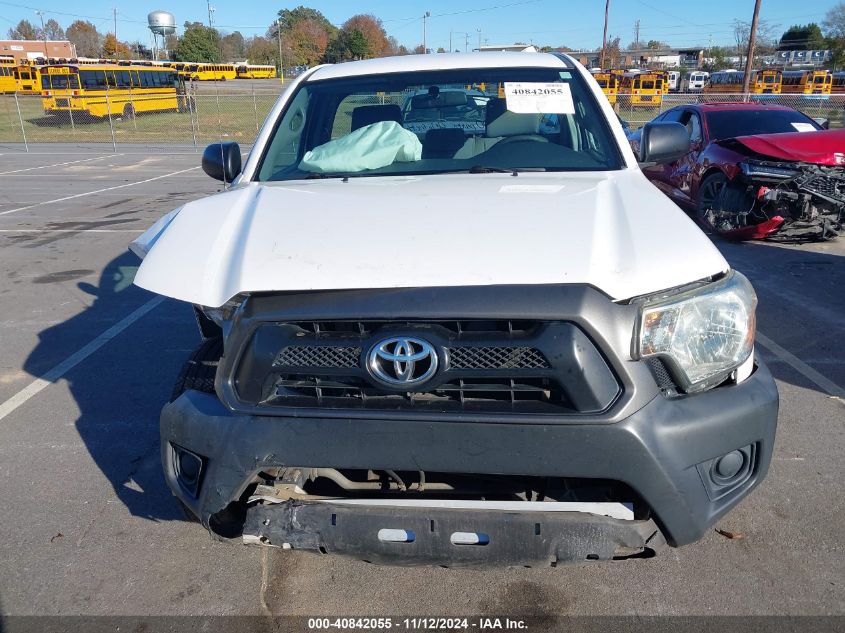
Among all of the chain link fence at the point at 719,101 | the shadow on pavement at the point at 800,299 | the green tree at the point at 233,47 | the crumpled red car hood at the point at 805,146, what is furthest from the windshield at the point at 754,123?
the green tree at the point at 233,47

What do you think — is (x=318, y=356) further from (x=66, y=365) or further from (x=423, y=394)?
(x=66, y=365)

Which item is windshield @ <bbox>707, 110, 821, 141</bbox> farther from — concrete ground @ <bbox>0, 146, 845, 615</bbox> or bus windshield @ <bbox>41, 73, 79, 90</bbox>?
bus windshield @ <bbox>41, 73, 79, 90</bbox>

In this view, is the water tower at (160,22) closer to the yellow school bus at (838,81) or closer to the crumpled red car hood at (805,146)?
the yellow school bus at (838,81)

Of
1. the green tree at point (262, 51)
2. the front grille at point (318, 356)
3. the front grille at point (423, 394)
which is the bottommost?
the front grille at point (423, 394)

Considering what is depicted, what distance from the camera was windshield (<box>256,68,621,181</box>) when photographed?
346cm

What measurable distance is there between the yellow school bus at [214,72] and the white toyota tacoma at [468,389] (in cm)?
5995

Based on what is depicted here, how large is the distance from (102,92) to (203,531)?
35523 millimetres

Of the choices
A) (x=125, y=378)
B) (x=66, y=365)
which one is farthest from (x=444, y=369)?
(x=66, y=365)

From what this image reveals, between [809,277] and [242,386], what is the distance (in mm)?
6558

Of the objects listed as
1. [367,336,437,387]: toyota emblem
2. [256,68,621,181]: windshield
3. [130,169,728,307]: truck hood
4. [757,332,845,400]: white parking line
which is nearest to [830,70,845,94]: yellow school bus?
[757,332,845,400]: white parking line

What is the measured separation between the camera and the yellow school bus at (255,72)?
6519 cm

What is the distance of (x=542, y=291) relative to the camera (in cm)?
203

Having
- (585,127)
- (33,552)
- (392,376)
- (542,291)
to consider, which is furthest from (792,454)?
(33,552)

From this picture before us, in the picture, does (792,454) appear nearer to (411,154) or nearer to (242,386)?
(411,154)
